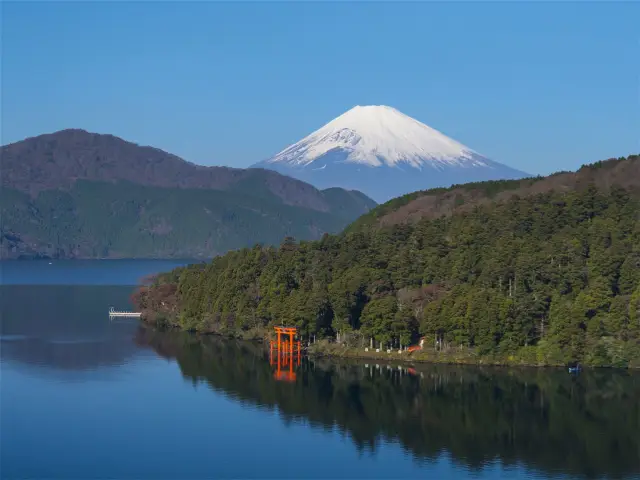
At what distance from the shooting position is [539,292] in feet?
172

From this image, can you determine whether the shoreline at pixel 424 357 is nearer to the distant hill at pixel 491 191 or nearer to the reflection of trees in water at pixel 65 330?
the reflection of trees in water at pixel 65 330

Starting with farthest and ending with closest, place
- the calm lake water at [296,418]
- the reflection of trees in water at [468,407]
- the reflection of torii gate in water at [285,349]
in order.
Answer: the reflection of torii gate in water at [285,349]
the reflection of trees in water at [468,407]
the calm lake water at [296,418]

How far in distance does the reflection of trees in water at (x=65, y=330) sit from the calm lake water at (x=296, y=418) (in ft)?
1.15

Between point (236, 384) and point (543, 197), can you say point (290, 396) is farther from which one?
point (543, 197)

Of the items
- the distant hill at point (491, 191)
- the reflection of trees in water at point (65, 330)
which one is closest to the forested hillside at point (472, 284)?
the distant hill at point (491, 191)

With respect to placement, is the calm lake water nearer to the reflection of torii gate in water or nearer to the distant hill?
the reflection of torii gate in water

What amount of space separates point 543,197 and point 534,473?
109 ft

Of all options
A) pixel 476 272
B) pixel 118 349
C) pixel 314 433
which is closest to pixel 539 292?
pixel 476 272

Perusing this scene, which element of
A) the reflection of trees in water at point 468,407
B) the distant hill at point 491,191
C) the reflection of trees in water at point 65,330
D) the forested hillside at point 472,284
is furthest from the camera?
the distant hill at point 491,191

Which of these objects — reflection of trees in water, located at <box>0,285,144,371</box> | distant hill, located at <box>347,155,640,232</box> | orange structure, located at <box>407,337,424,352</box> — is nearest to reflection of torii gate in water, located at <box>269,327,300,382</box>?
orange structure, located at <box>407,337,424,352</box>

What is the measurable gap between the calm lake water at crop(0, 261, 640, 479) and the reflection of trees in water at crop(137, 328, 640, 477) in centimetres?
9

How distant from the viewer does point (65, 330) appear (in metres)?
67.2

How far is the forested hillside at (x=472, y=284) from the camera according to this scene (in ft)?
166

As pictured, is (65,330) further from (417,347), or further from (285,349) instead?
(417,347)
